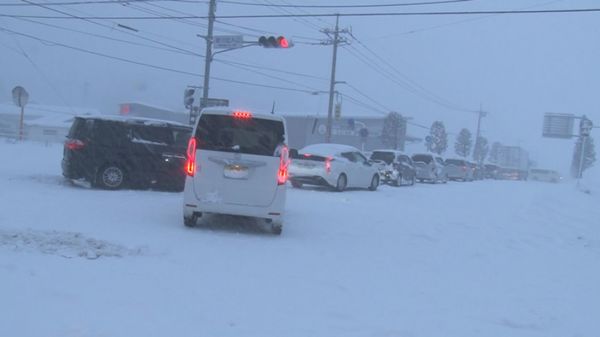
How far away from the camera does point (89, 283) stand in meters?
5.81

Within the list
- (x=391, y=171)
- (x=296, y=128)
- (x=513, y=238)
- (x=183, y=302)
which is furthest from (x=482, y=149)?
(x=183, y=302)

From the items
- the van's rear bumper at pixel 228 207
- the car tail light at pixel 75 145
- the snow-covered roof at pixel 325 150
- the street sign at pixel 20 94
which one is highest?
the street sign at pixel 20 94

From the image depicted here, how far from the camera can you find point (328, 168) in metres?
18.2

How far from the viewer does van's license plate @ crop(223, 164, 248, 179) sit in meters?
9.05

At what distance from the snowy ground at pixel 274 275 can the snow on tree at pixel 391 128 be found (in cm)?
4621

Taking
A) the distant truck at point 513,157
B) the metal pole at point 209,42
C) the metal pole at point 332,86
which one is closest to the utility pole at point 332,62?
the metal pole at point 332,86

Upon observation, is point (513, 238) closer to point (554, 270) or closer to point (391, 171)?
point (554, 270)

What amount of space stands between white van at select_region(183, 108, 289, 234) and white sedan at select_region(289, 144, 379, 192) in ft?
26.9

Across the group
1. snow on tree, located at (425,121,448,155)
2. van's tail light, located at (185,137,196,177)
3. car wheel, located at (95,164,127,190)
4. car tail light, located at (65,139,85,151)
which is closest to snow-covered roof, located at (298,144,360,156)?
car wheel, located at (95,164,127,190)

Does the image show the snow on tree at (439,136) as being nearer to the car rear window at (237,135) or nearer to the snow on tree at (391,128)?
the snow on tree at (391,128)

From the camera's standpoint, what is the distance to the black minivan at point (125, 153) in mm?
13703

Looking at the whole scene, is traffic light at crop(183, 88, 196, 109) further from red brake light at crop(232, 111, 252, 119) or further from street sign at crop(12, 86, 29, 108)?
red brake light at crop(232, 111, 252, 119)

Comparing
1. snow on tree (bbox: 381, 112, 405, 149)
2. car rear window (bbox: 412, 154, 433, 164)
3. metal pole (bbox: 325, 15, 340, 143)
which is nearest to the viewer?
car rear window (bbox: 412, 154, 433, 164)

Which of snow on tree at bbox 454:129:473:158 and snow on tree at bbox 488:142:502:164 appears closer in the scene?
snow on tree at bbox 454:129:473:158
